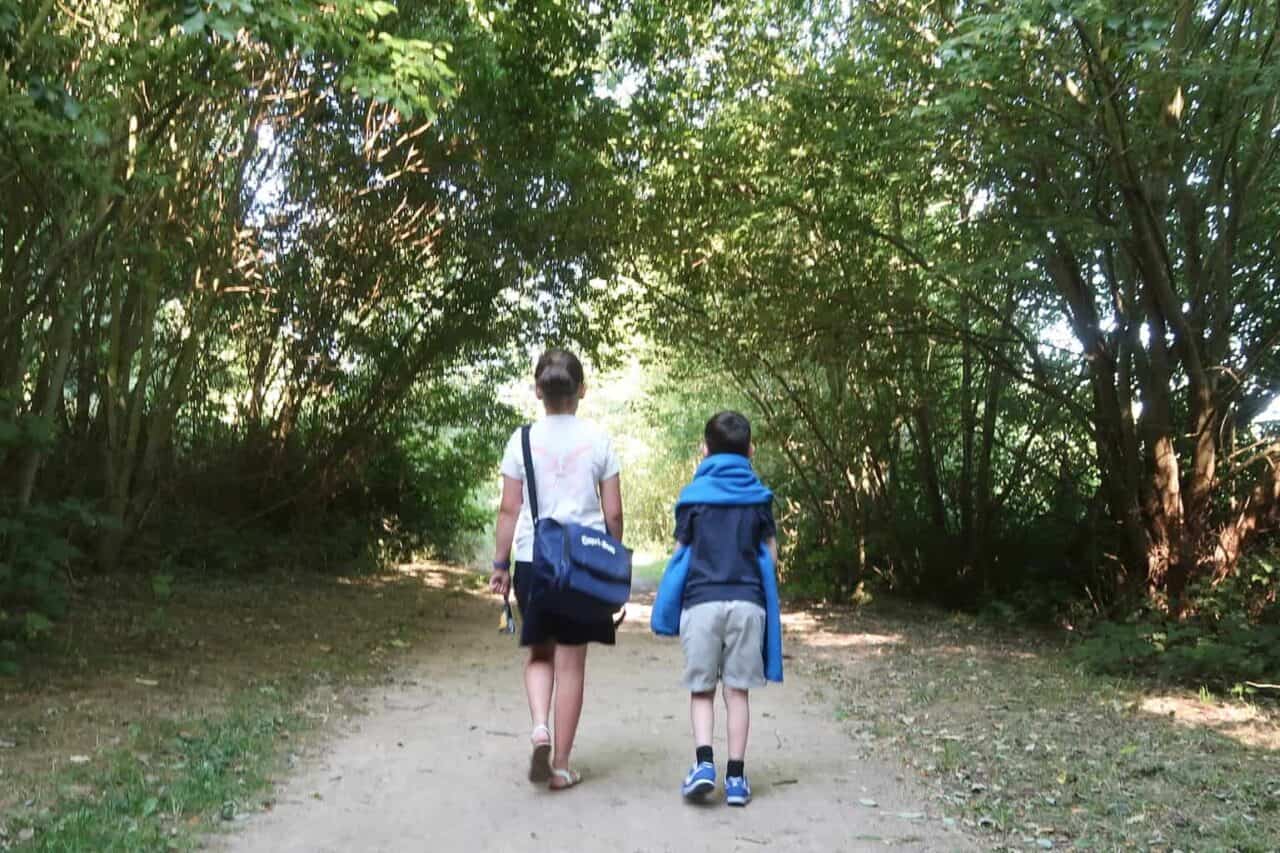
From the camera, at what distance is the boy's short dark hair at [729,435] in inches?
180

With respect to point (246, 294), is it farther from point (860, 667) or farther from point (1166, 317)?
point (1166, 317)

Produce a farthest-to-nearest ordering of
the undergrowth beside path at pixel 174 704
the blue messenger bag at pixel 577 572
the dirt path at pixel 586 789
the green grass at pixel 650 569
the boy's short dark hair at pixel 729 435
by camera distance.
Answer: the green grass at pixel 650 569 → the boy's short dark hair at pixel 729 435 → the blue messenger bag at pixel 577 572 → the undergrowth beside path at pixel 174 704 → the dirt path at pixel 586 789

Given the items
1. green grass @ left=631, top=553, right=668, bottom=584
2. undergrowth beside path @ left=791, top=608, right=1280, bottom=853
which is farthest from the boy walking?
green grass @ left=631, top=553, right=668, bottom=584

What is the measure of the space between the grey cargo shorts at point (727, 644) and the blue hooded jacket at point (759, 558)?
5cm

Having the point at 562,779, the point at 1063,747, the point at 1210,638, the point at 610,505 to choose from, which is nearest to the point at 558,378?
the point at 610,505

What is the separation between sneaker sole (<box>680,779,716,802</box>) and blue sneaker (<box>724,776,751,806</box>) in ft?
0.24

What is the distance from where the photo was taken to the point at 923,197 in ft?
34.9

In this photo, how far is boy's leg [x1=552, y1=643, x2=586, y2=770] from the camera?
4469 millimetres

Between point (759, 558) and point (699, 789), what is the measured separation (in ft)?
3.03

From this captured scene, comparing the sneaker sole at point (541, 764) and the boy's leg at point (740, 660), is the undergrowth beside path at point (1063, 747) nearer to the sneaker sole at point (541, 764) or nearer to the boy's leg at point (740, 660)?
the boy's leg at point (740, 660)

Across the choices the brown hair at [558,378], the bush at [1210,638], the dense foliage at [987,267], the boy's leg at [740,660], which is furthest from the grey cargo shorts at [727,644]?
the bush at [1210,638]

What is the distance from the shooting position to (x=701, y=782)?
4.32 metres

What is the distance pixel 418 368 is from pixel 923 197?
6407 mm

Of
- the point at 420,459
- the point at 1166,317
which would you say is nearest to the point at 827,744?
the point at 1166,317
